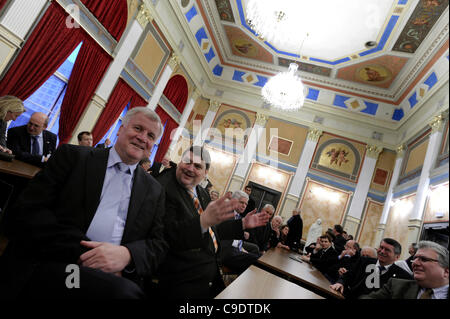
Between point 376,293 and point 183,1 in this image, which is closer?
point 376,293

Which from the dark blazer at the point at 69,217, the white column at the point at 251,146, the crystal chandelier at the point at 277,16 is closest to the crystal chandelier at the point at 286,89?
the crystal chandelier at the point at 277,16

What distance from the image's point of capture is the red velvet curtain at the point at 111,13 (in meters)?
5.26

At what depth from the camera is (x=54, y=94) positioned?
543 cm

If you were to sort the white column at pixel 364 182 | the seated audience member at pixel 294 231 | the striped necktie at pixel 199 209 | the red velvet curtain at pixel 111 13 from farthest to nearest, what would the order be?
the white column at pixel 364 182
the seated audience member at pixel 294 231
the red velvet curtain at pixel 111 13
the striped necktie at pixel 199 209

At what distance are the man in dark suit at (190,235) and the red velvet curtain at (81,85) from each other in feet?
15.8

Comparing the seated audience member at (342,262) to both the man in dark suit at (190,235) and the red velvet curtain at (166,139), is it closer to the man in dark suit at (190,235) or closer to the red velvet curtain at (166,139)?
the man in dark suit at (190,235)

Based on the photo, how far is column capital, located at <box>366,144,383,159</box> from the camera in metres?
9.53

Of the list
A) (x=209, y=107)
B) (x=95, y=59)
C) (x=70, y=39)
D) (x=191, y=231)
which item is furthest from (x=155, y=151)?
(x=191, y=231)

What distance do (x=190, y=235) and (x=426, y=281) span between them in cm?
115

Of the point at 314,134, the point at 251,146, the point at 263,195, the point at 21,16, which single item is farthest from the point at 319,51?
the point at 21,16

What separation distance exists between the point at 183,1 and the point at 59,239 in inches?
311

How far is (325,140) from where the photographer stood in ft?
33.4

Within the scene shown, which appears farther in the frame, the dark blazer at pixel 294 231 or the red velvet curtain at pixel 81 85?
the dark blazer at pixel 294 231
